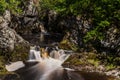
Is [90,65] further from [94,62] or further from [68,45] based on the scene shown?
[68,45]

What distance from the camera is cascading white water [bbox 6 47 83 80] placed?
104 ft

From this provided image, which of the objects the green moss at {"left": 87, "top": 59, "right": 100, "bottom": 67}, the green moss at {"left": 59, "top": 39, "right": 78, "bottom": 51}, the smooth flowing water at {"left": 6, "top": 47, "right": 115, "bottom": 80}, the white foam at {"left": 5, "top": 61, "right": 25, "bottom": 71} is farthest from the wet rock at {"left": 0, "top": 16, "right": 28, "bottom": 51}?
the green moss at {"left": 87, "top": 59, "right": 100, "bottom": 67}

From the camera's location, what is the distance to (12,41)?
117ft

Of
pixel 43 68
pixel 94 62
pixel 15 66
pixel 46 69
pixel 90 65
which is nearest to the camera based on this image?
pixel 15 66

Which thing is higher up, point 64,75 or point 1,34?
point 1,34

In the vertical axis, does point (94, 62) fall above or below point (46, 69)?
above

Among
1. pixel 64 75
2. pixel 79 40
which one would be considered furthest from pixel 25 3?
pixel 64 75

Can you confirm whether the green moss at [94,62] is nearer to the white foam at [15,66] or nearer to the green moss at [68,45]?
the green moss at [68,45]

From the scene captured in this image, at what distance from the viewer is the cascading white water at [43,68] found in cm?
3158

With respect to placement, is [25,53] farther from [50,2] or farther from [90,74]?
[50,2]

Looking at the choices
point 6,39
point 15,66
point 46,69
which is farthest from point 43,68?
point 6,39

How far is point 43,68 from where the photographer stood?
35094mm

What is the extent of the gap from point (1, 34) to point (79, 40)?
12741mm

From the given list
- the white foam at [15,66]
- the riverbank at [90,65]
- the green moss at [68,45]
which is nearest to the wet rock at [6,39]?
the white foam at [15,66]
